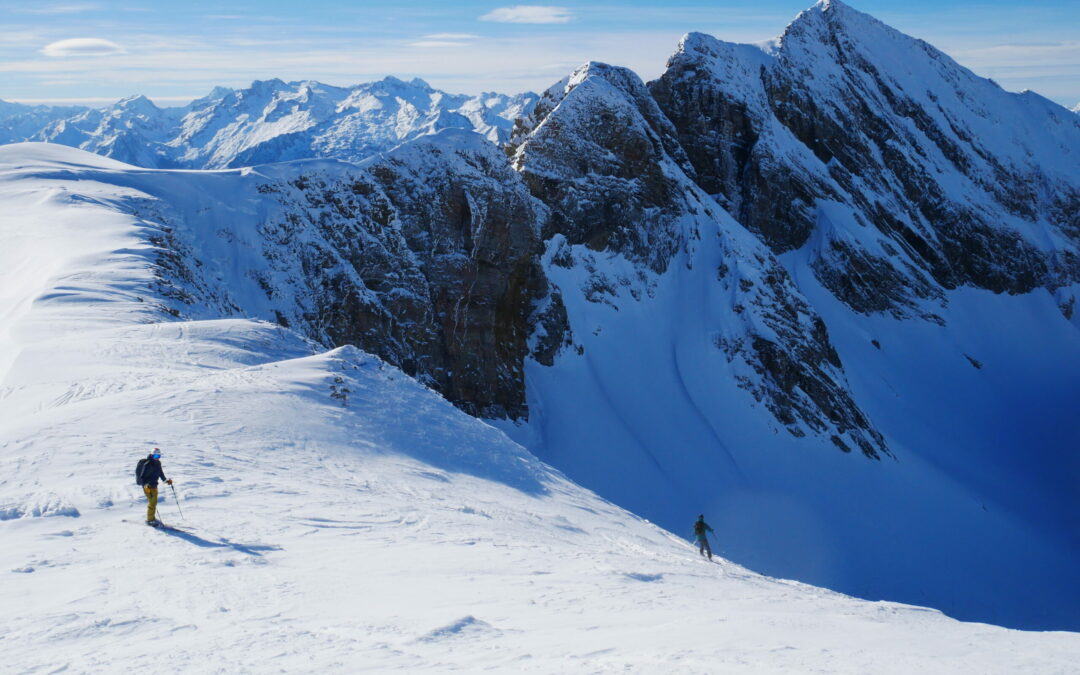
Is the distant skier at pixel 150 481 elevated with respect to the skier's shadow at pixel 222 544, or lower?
elevated

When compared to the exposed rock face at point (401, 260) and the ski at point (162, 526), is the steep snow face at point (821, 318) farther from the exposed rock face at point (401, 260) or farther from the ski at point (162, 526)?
the ski at point (162, 526)

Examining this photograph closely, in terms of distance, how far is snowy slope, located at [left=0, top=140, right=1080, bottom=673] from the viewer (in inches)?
336

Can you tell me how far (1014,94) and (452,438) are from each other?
9929 cm

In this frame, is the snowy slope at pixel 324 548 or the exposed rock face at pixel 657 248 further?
the exposed rock face at pixel 657 248

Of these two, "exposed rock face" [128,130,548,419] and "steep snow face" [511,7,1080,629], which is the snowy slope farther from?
"steep snow face" [511,7,1080,629]

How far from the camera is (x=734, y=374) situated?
50719mm

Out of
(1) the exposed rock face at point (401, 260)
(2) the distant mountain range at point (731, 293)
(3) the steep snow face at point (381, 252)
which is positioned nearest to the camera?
(3) the steep snow face at point (381, 252)

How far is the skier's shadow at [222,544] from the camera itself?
11.4 m

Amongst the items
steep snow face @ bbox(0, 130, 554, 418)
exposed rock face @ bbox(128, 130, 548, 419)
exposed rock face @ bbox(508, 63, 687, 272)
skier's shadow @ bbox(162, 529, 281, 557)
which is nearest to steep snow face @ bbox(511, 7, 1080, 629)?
exposed rock face @ bbox(508, 63, 687, 272)

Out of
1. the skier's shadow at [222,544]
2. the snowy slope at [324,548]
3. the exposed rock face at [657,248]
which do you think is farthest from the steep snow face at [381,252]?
the skier's shadow at [222,544]

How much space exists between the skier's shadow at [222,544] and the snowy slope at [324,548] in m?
0.05

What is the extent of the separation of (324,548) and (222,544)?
1.39 m

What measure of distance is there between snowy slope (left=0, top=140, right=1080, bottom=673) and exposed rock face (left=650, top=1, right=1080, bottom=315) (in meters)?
51.5

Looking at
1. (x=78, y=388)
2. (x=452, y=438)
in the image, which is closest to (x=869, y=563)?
(x=452, y=438)
